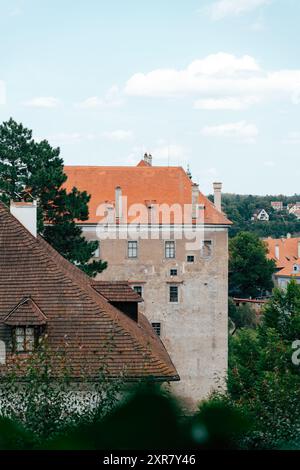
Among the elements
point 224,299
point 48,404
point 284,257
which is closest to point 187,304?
point 224,299

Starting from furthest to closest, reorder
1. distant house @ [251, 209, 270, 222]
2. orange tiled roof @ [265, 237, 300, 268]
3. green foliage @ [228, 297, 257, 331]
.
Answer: distant house @ [251, 209, 270, 222] < orange tiled roof @ [265, 237, 300, 268] < green foliage @ [228, 297, 257, 331]

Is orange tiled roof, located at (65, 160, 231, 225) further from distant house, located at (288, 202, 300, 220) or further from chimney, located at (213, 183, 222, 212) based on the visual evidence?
distant house, located at (288, 202, 300, 220)

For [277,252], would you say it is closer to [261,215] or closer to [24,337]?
[261,215]

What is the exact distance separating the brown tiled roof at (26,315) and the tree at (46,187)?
15935 mm

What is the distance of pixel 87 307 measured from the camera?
12445mm

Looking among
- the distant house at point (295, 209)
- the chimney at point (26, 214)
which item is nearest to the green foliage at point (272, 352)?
the chimney at point (26, 214)

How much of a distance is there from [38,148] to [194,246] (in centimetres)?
1205

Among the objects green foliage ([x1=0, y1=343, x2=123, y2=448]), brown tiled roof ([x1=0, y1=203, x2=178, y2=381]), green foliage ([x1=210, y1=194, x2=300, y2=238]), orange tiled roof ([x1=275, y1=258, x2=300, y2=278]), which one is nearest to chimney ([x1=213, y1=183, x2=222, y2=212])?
brown tiled roof ([x1=0, y1=203, x2=178, y2=381])

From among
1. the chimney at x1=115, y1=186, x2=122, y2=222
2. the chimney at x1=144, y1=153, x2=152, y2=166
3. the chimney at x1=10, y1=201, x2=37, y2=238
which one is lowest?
the chimney at x1=10, y1=201, x2=37, y2=238

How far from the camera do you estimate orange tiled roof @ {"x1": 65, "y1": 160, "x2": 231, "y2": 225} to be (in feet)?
132

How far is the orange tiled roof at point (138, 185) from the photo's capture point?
40281mm

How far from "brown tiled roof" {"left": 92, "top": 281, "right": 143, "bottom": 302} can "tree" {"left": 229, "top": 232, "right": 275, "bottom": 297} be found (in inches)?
2094

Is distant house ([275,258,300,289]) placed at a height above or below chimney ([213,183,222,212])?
below

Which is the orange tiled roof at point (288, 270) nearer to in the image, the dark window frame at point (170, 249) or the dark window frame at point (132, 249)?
the dark window frame at point (170, 249)
